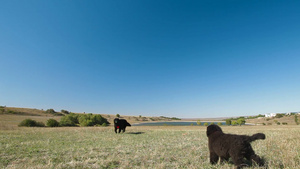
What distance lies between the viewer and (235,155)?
375cm

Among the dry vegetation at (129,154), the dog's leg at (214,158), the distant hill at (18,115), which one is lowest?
the distant hill at (18,115)

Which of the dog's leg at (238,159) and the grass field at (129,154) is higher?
the dog's leg at (238,159)

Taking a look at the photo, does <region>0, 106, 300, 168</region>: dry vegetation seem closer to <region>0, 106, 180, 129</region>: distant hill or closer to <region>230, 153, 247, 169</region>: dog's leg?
<region>230, 153, 247, 169</region>: dog's leg

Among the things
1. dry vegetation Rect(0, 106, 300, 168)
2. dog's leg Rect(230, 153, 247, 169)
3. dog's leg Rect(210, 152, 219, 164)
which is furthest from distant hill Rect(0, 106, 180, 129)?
dog's leg Rect(230, 153, 247, 169)

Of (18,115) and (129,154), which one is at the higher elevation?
(129,154)

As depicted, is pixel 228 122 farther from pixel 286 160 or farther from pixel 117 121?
pixel 286 160

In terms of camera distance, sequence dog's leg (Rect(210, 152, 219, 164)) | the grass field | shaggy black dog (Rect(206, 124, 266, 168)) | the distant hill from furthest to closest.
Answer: the distant hill, the grass field, dog's leg (Rect(210, 152, 219, 164)), shaggy black dog (Rect(206, 124, 266, 168))

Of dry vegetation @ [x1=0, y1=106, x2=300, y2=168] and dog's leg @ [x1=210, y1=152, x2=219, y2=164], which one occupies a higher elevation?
dog's leg @ [x1=210, y1=152, x2=219, y2=164]

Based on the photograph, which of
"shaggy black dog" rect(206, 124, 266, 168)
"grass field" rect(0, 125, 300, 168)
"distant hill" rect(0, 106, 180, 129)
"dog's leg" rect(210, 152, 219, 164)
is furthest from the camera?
"distant hill" rect(0, 106, 180, 129)

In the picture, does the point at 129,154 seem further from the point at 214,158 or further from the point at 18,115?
the point at 18,115

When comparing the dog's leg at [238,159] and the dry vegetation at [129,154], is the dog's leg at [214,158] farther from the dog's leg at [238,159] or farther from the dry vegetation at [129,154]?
the dog's leg at [238,159]

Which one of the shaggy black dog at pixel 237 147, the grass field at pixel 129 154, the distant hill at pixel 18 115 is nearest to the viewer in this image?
the shaggy black dog at pixel 237 147

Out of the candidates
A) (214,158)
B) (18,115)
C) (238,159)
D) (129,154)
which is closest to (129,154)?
(129,154)

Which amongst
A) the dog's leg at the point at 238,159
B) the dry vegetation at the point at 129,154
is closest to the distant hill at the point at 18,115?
the dry vegetation at the point at 129,154
